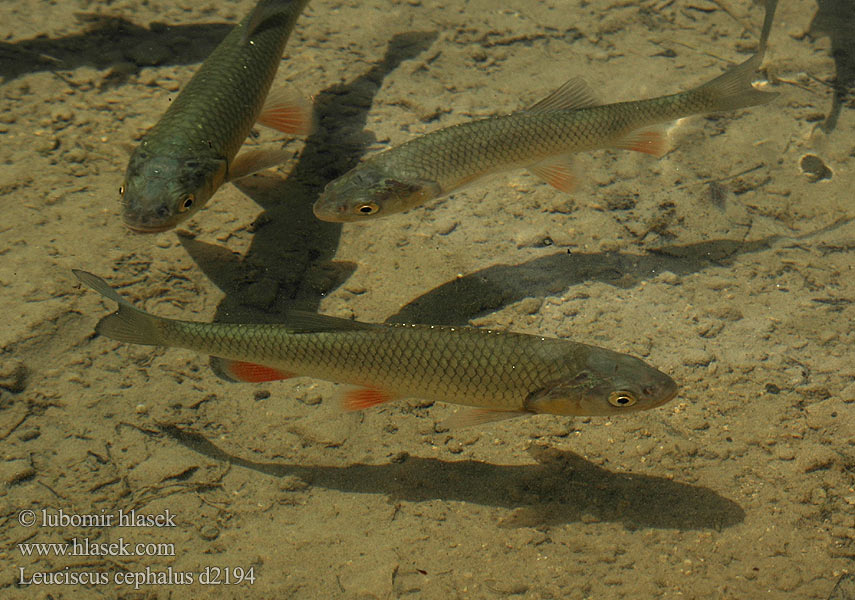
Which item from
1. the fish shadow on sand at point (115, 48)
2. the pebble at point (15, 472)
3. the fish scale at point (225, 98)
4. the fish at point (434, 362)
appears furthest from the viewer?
the fish shadow on sand at point (115, 48)

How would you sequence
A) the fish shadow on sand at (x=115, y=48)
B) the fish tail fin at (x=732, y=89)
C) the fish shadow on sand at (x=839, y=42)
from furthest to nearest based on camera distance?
the fish shadow on sand at (x=115, y=48), the fish shadow on sand at (x=839, y=42), the fish tail fin at (x=732, y=89)

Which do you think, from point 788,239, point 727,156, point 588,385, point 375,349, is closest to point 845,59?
point 727,156

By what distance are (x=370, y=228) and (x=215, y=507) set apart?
2712mm

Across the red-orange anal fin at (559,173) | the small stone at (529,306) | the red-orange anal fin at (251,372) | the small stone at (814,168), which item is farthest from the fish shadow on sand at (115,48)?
the small stone at (814,168)

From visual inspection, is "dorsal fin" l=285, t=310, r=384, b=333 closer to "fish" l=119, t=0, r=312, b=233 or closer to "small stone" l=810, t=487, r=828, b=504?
"fish" l=119, t=0, r=312, b=233

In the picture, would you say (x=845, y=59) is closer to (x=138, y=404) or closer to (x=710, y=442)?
(x=710, y=442)

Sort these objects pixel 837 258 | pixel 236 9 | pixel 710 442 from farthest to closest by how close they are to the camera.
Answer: pixel 236 9 < pixel 837 258 < pixel 710 442

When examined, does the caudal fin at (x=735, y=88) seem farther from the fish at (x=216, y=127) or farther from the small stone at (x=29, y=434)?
the small stone at (x=29, y=434)

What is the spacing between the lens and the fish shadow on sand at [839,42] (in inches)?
272

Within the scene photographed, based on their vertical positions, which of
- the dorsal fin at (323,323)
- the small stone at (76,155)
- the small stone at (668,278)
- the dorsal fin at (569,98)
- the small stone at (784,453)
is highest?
the dorsal fin at (569,98)

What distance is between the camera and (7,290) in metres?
5.29

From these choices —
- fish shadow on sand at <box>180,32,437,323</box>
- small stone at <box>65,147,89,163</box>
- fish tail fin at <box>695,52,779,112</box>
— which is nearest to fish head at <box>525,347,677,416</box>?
fish shadow on sand at <box>180,32,437,323</box>

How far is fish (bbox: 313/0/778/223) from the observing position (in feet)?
17.3

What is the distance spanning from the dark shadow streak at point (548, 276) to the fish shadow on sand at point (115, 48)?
407 cm
